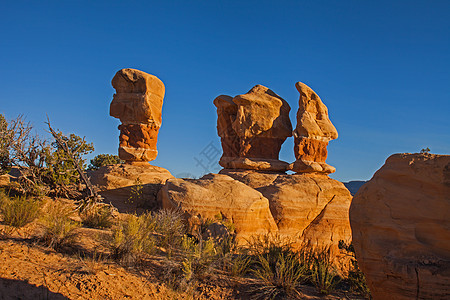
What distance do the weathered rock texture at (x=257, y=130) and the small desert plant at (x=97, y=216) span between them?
5999 mm

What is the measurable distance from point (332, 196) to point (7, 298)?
1043 centimetres


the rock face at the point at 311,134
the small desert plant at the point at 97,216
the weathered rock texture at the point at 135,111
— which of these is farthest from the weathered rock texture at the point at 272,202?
the weathered rock texture at the point at 135,111

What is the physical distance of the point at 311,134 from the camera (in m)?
14.0

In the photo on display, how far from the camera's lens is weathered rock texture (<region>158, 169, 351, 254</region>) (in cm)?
962

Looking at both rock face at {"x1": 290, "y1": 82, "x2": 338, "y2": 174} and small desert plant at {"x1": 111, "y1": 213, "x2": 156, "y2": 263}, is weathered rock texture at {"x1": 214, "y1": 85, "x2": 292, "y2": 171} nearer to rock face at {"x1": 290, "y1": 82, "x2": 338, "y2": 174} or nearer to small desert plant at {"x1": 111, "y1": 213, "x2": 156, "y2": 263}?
rock face at {"x1": 290, "y1": 82, "x2": 338, "y2": 174}

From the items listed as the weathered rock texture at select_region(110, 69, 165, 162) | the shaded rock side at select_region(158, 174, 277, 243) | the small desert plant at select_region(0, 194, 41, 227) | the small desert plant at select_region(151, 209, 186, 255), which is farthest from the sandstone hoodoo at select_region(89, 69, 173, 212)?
the small desert plant at select_region(0, 194, 41, 227)

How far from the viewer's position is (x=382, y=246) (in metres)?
4.27

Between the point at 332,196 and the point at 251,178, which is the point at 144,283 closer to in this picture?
the point at 251,178

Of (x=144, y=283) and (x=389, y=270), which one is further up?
(x=389, y=270)

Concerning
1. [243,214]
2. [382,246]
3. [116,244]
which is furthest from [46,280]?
[243,214]

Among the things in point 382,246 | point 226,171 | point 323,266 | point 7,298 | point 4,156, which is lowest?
point 7,298

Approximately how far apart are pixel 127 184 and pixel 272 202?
16.2 feet

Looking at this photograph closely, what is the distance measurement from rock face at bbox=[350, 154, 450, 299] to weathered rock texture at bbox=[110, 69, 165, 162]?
10.3 metres

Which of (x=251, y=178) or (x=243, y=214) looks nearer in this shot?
(x=243, y=214)
